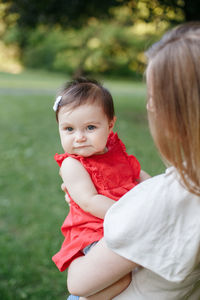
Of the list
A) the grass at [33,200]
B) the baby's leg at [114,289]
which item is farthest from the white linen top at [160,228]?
the grass at [33,200]

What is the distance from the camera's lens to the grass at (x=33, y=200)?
3916 millimetres

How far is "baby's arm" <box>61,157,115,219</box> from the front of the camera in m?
1.59

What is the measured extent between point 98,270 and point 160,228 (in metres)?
0.31

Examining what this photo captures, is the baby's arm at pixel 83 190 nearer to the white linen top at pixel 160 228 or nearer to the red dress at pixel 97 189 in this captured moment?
the red dress at pixel 97 189

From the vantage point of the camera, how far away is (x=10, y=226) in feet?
16.4

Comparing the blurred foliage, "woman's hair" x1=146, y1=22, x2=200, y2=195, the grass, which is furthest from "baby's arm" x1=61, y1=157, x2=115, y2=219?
the grass

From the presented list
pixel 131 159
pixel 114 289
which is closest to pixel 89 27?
pixel 131 159

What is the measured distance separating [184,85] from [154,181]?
34cm

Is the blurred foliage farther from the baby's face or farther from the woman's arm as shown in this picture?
the woman's arm

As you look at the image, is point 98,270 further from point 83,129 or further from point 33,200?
point 33,200

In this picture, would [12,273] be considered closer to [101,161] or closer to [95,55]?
[101,161]

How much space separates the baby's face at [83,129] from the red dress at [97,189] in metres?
0.05

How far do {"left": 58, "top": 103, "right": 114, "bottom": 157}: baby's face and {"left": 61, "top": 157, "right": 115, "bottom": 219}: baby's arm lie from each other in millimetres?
72

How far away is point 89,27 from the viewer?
24.6 metres
